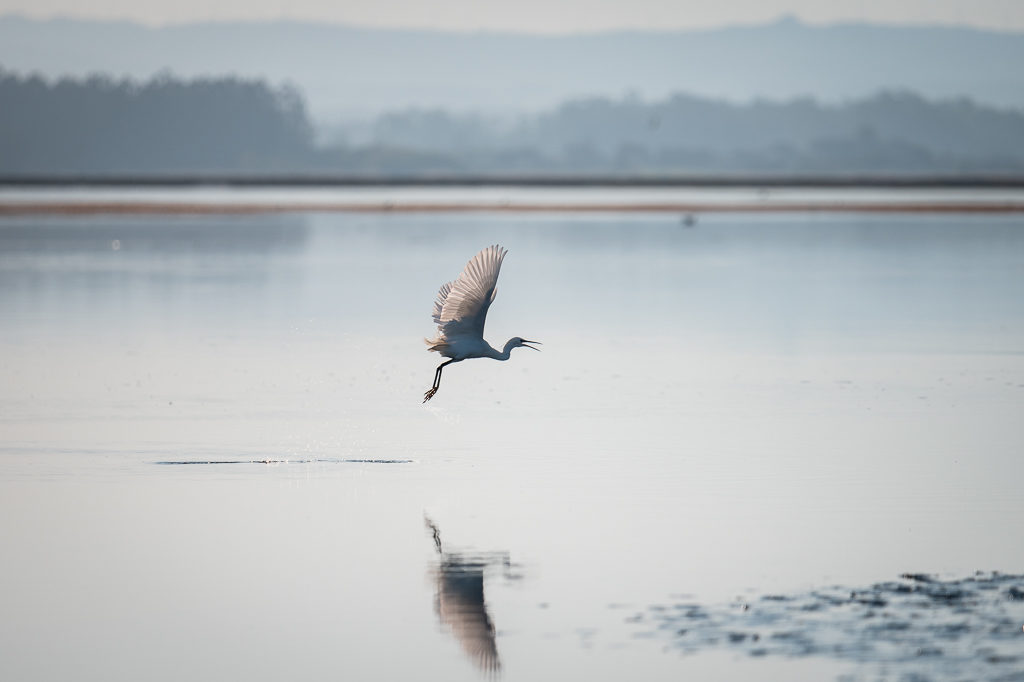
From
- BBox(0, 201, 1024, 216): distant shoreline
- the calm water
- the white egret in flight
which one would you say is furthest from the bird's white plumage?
BBox(0, 201, 1024, 216): distant shoreline

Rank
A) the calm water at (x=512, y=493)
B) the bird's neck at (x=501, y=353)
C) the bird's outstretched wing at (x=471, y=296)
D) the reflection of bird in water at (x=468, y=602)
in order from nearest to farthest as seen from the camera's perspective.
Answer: the reflection of bird in water at (x=468, y=602) < the calm water at (x=512, y=493) < the bird's outstretched wing at (x=471, y=296) < the bird's neck at (x=501, y=353)

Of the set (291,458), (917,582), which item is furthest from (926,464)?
(291,458)

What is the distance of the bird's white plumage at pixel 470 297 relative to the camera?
17188 mm

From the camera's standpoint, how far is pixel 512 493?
16344 millimetres

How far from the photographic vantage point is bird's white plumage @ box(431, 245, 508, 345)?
17.2 m

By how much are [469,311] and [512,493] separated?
8.18 ft

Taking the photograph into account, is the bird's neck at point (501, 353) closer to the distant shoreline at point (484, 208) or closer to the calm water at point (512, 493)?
the calm water at point (512, 493)

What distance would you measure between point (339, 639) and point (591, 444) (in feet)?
25.1

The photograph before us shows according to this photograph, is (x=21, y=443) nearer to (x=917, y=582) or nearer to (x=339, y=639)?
(x=339, y=639)

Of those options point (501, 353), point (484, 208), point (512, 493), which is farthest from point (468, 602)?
point (484, 208)

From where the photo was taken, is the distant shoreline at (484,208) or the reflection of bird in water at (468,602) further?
the distant shoreline at (484,208)

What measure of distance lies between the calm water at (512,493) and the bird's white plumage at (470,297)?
52.5 inches

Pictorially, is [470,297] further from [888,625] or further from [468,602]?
[888,625]

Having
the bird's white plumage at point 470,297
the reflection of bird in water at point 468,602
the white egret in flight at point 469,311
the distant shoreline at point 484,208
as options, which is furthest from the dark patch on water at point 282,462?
the distant shoreline at point 484,208
